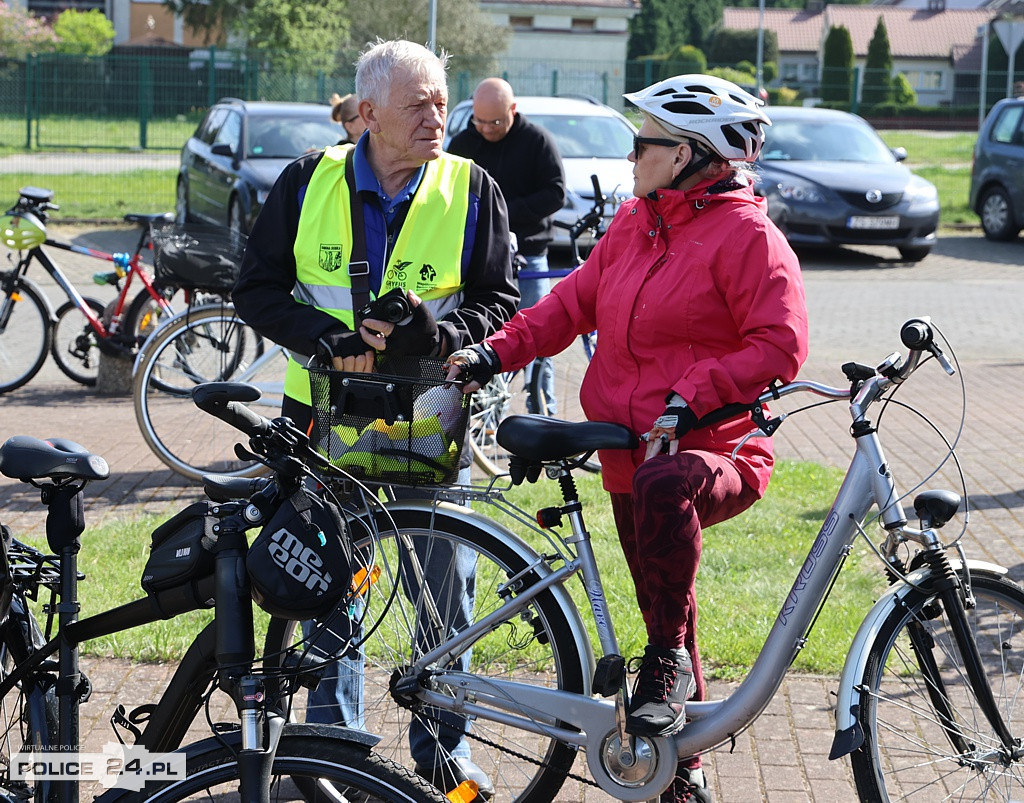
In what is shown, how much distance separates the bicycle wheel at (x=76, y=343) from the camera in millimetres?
8906

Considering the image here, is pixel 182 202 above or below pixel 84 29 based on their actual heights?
below

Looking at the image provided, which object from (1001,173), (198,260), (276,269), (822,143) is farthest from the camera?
(1001,173)

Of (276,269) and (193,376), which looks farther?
(193,376)

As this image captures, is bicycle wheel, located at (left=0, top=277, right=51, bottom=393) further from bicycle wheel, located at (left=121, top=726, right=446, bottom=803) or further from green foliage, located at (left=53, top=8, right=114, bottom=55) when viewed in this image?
green foliage, located at (left=53, top=8, right=114, bottom=55)

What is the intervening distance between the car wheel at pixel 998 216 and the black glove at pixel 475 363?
16512 mm

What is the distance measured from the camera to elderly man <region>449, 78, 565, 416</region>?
25.5ft

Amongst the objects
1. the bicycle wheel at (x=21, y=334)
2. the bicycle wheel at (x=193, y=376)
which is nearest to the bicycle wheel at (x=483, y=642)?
the bicycle wheel at (x=193, y=376)

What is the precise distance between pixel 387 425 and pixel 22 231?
20.8ft

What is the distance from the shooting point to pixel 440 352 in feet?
11.3

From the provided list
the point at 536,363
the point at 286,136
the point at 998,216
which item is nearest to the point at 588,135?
the point at 286,136

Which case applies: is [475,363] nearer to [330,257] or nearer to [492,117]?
[330,257]

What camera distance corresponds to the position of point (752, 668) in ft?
10.5

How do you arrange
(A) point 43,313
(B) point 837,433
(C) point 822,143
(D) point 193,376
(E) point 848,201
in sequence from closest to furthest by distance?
(D) point 193,376, (B) point 837,433, (A) point 43,313, (E) point 848,201, (C) point 822,143

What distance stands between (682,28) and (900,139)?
52.5m
